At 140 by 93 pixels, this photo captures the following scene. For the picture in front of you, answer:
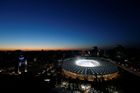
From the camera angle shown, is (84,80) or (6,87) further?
(84,80)

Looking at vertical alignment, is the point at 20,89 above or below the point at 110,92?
above

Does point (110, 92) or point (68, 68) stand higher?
point (68, 68)

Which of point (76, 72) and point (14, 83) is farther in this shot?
point (76, 72)

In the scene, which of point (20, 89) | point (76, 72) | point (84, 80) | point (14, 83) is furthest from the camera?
point (76, 72)

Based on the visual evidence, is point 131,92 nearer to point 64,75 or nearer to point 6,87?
point 64,75

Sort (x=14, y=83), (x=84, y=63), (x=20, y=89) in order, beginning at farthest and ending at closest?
(x=84, y=63) < (x=14, y=83) < (x=20, y=89)

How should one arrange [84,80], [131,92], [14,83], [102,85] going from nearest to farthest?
[14,83], [131,92], [102,85], [84,80]

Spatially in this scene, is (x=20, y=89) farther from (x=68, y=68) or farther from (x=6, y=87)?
(x=68, y=68)

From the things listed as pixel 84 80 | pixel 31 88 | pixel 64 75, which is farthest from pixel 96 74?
pixel 31 88

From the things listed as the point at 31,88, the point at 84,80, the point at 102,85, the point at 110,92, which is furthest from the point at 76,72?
the point at 31,88
